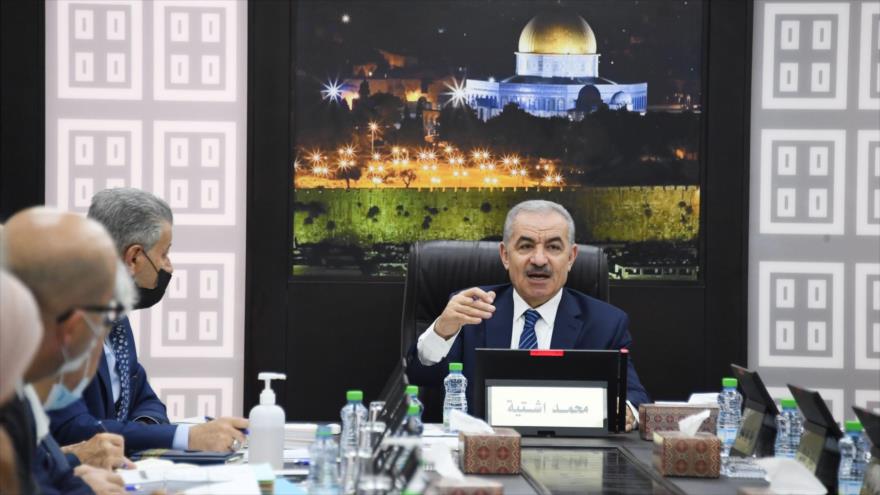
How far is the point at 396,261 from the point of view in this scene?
14.6 feet

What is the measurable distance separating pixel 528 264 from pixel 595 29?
4.57 ft

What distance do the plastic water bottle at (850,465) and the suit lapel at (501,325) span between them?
1587 millimetres

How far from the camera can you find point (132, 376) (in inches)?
120

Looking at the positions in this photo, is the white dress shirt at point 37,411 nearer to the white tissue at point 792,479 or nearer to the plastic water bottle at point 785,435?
the white tissue at point 792,479

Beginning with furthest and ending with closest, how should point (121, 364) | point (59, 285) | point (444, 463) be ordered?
point (121, 364) < point (444, 463) < point (59, 285)

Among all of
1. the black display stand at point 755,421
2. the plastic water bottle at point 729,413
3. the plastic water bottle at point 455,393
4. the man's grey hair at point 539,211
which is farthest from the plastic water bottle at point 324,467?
the man's grey hair at point 539,211

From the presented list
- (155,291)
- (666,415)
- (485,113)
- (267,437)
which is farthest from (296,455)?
(485,113)

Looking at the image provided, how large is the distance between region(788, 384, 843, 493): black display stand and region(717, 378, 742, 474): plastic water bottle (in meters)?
0.47

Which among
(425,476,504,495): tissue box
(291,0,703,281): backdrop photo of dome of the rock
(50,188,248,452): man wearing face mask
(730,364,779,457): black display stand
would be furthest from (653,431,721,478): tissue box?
(291,0,703,281): backdrop photo of dome of the rock

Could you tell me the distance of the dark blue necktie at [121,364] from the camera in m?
2.91

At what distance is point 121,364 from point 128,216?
0.43 metres

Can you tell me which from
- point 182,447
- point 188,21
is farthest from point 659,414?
point 188,21

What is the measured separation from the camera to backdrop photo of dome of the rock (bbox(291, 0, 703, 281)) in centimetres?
439

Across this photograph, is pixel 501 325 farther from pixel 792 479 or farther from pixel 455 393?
pixel 792 479
